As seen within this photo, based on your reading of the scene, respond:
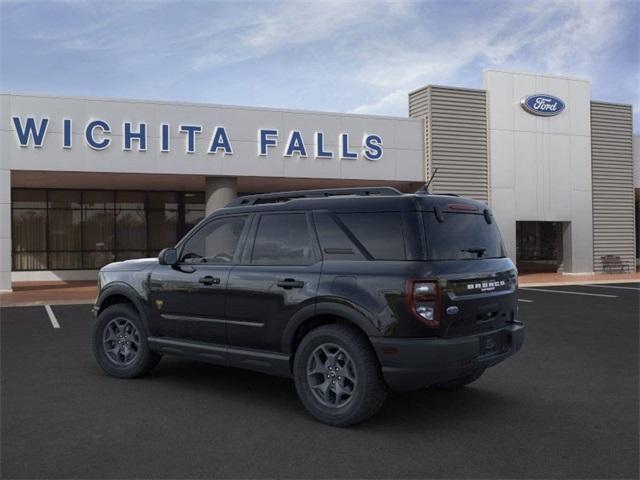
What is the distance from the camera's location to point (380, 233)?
17.5 ft

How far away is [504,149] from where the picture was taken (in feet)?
77.5

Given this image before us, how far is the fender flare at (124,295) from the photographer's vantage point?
269 inches

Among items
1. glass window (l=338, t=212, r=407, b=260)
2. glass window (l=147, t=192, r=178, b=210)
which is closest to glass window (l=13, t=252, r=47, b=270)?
glass window (l=147, t=192, r=178, b=210)

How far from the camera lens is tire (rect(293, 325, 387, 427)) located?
16.7ft

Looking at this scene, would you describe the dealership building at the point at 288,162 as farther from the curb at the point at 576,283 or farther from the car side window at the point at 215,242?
the car side window at the point at 215,242

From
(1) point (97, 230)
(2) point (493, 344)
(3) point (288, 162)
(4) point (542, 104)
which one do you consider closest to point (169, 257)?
(2) point (493, 344)

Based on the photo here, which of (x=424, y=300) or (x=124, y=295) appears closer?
(x=424, y=300)

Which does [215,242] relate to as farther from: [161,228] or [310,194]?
[161,228]

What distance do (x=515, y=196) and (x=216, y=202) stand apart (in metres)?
10.8

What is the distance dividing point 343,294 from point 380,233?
580 millimetres

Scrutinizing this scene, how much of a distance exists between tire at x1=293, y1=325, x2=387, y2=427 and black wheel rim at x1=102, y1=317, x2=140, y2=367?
2.31m

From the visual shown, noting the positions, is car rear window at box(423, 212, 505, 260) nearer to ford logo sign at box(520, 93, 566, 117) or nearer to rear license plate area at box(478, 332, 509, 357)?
rear license plate area at box(478, 332, 509, 357)

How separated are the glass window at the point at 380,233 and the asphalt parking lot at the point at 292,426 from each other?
1.39 m

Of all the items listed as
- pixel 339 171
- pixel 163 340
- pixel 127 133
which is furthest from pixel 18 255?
pixel 163 340
